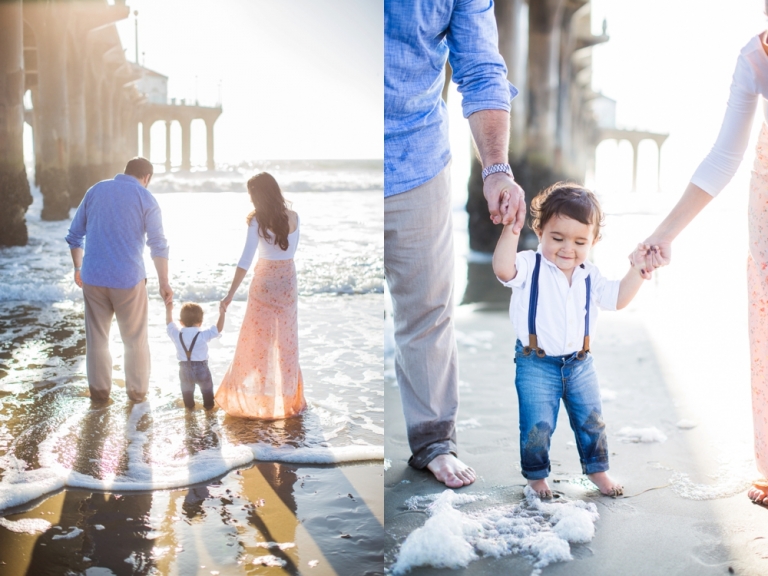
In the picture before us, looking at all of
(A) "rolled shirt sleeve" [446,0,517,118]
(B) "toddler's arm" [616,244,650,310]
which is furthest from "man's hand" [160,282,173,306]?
(B) "toddler's arm" [616,244,650,310]

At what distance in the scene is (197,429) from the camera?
6.29 ft

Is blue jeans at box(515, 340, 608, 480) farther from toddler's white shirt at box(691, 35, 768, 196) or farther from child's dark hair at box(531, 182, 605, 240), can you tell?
toddler's white shirt at box(691, 35, 768, 196)

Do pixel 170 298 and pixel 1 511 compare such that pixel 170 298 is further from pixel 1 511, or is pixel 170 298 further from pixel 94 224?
pixel 1 511

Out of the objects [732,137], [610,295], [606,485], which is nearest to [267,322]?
[610,295]

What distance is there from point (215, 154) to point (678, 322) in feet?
11.4

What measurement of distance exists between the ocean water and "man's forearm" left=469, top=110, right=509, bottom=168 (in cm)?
30

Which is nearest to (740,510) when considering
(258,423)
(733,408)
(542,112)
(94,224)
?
(733,408)

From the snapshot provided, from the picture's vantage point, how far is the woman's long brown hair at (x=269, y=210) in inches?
76.0

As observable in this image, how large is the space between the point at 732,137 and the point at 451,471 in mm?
1201

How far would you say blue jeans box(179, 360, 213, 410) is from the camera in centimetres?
192

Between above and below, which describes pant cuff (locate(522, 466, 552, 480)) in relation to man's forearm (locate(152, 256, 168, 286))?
below

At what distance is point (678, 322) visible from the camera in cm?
450

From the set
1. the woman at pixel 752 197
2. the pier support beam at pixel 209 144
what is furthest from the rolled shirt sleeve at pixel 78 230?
the woman at pixel 752 197

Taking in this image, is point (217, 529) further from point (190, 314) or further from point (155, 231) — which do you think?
point (155, 231)
